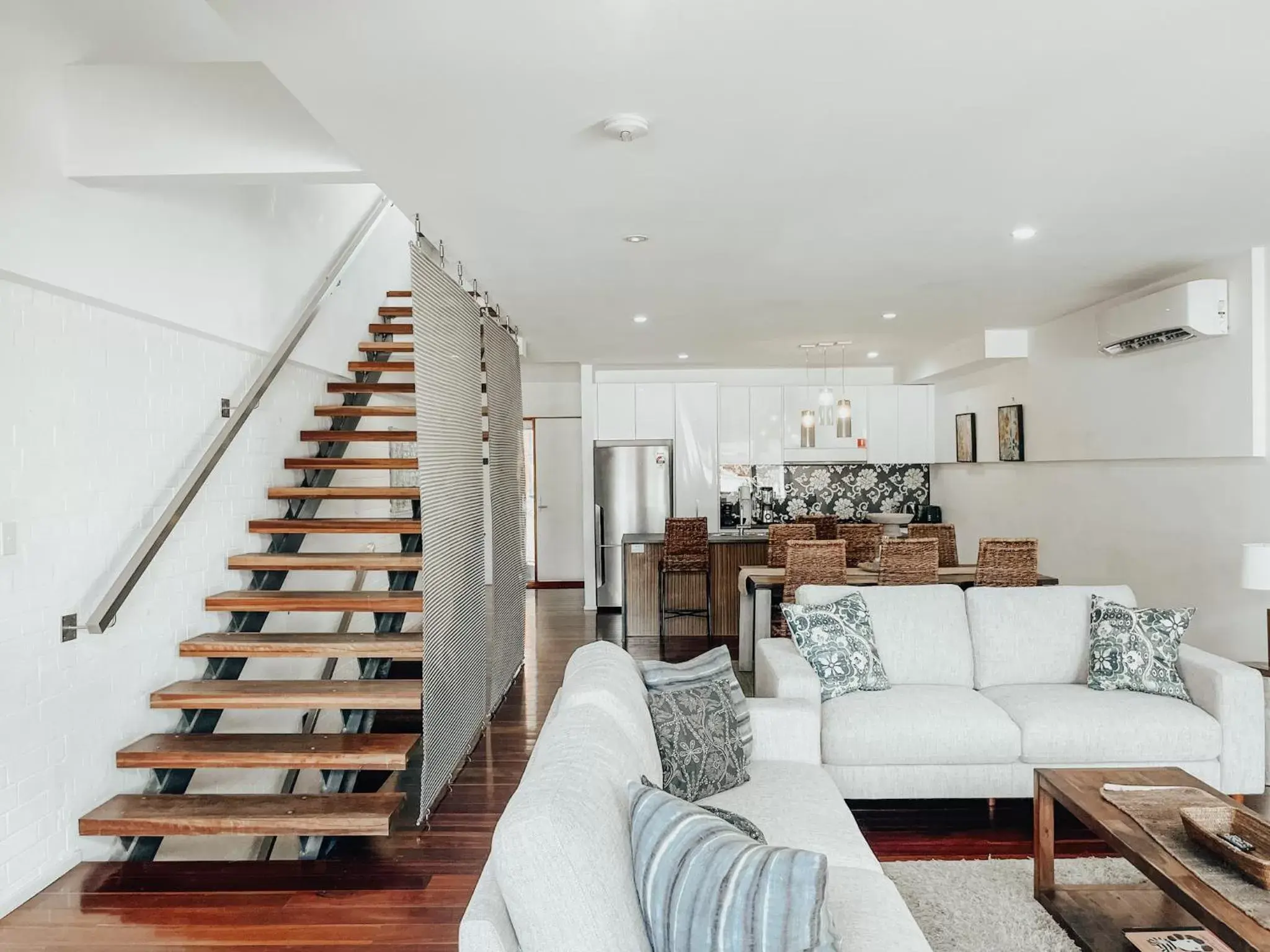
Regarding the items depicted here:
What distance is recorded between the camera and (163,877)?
3.14m

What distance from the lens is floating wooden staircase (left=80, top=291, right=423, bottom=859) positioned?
3.17 meters

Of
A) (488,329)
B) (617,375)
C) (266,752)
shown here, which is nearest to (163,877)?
(266,752)

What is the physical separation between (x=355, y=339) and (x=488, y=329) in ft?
4.94

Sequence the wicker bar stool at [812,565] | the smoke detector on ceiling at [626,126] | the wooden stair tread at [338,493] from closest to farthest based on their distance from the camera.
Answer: the smoke detector on ceiling at [626,126] → the wooden stair tread at [338,493] → the wicker bar stool at [812,565]

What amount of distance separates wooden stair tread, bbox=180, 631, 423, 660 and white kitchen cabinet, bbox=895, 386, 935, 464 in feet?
21.9

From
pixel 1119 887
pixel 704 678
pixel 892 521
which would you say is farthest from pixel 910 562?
pixel 892 521

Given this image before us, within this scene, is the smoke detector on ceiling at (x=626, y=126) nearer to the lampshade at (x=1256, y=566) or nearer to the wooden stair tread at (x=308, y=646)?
the wooden stair tread at (x=308, y=646)

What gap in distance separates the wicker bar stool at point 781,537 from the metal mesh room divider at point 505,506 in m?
1.94

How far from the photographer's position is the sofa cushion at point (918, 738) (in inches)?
136

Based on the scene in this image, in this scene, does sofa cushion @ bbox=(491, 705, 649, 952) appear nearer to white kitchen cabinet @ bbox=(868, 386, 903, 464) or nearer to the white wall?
the white wall

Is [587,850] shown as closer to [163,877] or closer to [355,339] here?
[163,877]

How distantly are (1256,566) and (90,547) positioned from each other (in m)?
5.12

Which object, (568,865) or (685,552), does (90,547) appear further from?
(685,552)

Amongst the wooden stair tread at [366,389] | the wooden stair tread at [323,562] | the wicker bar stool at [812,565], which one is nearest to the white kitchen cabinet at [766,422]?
the wicker bar stool at [812,565]
